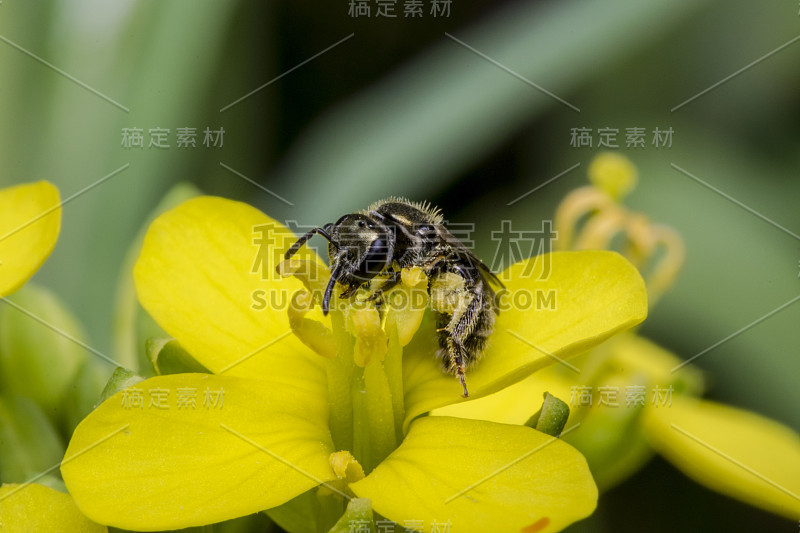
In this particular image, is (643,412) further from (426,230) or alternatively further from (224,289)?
(224,289)

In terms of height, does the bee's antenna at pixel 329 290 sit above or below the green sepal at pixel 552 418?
above

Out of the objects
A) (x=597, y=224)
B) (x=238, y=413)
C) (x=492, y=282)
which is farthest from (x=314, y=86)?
(x=238, y=413)

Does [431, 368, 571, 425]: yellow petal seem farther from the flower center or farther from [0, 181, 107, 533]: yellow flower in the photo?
[0, 181, 107, 533]: yellow flower

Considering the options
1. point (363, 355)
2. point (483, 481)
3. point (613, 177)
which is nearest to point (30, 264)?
point (363, 355)

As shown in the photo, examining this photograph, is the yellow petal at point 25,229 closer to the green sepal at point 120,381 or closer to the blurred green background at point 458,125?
the green sepal at point 120,381

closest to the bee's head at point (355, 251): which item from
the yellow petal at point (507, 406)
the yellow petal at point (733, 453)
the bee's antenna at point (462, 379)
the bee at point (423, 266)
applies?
the bee at point (423, 266)
